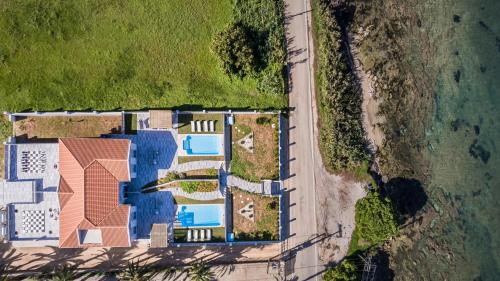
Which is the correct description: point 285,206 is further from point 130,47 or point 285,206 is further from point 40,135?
point 40,135

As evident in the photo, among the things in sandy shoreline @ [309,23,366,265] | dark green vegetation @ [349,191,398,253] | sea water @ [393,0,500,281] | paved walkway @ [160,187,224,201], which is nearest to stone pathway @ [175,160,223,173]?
paved walkway @ [160,187,224,201]

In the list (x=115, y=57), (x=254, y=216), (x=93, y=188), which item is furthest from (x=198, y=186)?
(x=115, y=57)

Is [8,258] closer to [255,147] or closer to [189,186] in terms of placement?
[189,186]

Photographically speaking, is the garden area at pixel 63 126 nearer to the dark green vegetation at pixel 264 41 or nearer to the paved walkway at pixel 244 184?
the paved walkway at pixel 244 184

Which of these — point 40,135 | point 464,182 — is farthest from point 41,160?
point 464,182

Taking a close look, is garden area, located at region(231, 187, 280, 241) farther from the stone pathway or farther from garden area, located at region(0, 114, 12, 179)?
garden area, located at region(0, 114, 12, 179)

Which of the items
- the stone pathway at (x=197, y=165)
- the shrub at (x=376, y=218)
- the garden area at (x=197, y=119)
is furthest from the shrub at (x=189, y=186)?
the shrub at (x=376, y=218)
